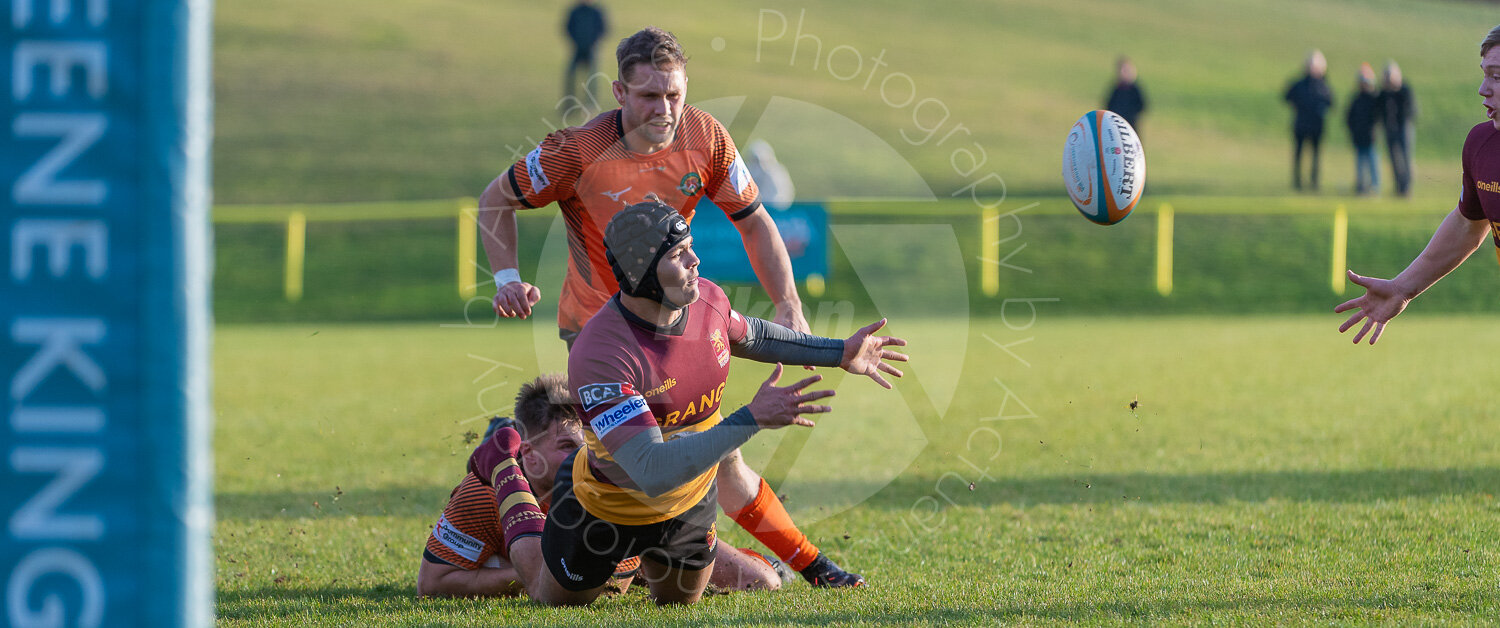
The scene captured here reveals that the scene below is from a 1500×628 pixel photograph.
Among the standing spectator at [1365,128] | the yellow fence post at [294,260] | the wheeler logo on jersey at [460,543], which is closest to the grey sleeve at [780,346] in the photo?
the wheeler logo on jersey at [460,543]

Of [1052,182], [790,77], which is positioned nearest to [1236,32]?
[790,77]

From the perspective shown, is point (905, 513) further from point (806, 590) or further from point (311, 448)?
point (311, 448)

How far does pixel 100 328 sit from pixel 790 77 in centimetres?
3677

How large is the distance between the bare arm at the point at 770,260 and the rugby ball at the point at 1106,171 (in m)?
1.73

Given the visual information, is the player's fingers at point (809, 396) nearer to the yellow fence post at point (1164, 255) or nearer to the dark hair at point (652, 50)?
the dark hair at point (652, 50)

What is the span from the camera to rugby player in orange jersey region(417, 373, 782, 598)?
5.27 m

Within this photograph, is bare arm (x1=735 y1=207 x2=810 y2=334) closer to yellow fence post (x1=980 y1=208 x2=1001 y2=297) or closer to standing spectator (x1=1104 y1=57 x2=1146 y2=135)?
yellow fence post (x1=980 y1=208 x2=1001 y2=297)

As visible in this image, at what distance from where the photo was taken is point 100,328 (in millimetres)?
→ 2494

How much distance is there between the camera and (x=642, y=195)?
18.0ft

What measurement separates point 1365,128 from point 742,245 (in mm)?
13383

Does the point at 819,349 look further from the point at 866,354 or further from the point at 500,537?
the point at 500,537

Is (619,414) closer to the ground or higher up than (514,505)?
higher up

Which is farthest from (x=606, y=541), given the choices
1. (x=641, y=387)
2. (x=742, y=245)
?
(x=742, y=245)

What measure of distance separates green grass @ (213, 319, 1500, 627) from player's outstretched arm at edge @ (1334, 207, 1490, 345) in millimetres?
1053
